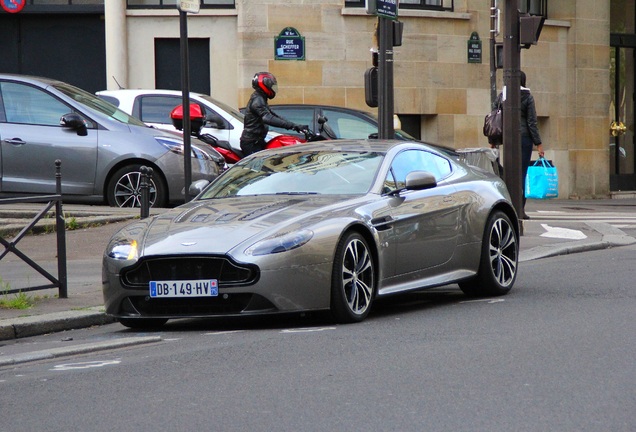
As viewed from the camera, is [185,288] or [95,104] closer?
[185,288]

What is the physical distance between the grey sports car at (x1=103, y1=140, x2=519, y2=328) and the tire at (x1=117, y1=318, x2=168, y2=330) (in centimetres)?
2

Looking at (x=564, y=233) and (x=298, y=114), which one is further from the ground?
(x=298, y=114)

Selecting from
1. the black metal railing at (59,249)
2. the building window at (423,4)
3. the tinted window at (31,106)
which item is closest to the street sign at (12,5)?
the building window at (423,4)

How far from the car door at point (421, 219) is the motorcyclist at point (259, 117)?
6648 millimetres

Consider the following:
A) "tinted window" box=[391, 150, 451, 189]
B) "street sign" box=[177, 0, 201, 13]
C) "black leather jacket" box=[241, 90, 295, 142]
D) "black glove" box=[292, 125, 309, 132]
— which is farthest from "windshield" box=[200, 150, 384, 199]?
"black glove" box=[292, 125, 309, 132]

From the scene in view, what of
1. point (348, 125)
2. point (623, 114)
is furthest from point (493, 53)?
point (623, 114)

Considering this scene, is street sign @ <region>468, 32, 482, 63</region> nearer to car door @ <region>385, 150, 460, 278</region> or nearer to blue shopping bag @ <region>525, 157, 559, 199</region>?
blue shopping bag @ <region>525, 157, 559, 199</region>

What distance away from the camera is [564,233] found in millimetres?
16750

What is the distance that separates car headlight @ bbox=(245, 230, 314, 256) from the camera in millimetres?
8742

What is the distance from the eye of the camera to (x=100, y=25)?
25.8 meters

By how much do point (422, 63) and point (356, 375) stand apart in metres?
20.0

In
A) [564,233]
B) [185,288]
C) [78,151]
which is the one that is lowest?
[564,233]

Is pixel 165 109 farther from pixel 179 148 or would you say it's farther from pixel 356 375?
pixel 356 375

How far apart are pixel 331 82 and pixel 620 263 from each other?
1303cm
